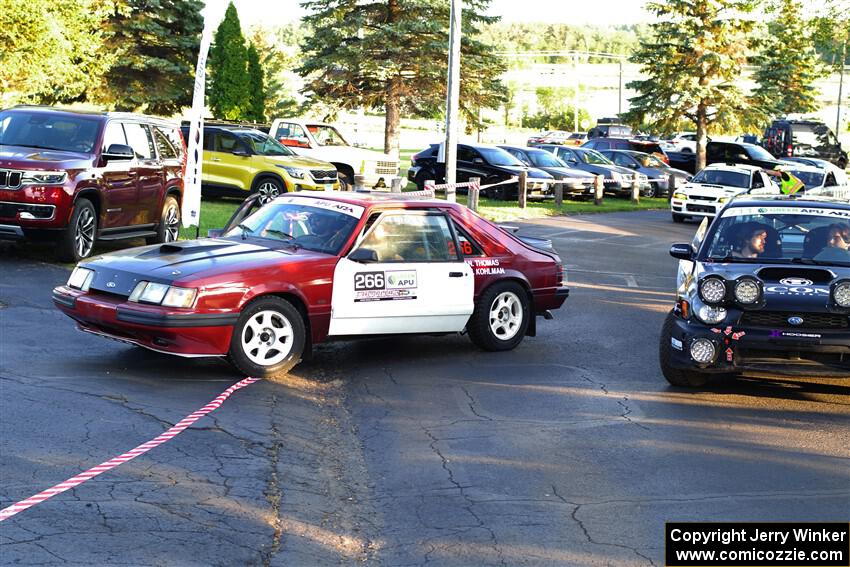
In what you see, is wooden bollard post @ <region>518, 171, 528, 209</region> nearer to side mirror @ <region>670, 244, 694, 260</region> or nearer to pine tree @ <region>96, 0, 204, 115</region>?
pine tree @ <region>96, 0, 204, 115</region>

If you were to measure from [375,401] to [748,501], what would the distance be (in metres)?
3.39

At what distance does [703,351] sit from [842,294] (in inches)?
47.1

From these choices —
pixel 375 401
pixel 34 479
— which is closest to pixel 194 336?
pixel 375 401

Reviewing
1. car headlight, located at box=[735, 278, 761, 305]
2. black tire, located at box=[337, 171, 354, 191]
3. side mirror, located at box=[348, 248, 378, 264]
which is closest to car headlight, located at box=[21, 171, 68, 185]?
side mirror, located at box=[348, 248, 378, 264]

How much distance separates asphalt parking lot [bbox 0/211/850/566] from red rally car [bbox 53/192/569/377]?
367mm

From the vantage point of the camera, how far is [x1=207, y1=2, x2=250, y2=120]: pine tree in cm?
4325

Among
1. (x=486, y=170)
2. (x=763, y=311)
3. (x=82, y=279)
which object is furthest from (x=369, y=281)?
(x=486, y=170)

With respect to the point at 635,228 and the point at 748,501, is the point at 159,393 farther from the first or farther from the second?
the point at 635,228

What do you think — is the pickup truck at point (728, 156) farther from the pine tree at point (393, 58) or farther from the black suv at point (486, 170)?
the black suv at point (486, 170)

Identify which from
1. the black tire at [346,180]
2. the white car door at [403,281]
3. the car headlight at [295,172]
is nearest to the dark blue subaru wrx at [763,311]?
the white car door at [403,281]

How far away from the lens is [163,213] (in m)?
17.1

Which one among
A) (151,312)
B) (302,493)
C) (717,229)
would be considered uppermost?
(717,229)

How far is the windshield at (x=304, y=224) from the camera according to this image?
10.5 metres

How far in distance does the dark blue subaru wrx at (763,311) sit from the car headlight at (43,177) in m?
8.23
